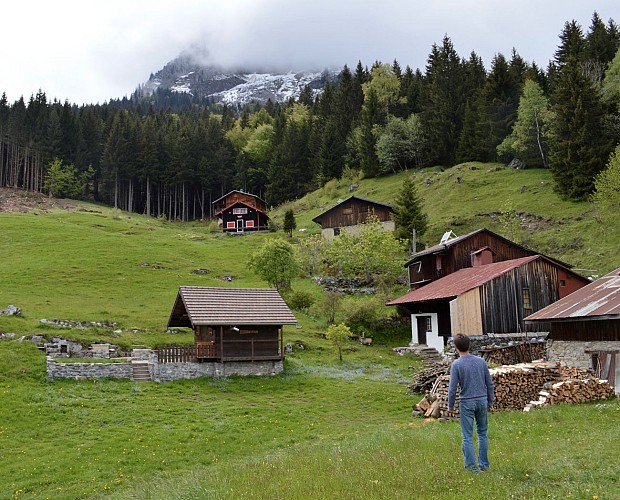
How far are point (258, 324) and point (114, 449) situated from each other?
14644 mm

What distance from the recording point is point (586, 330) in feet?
75.7

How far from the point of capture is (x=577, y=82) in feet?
219

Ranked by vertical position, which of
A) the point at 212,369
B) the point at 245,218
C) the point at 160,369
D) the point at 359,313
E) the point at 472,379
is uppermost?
the point at 245,218

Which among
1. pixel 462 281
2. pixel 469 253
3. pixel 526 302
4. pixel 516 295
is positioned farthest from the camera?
pixel 469 253

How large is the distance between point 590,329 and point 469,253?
81.4ft

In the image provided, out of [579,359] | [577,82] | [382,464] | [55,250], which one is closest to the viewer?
[382,464]

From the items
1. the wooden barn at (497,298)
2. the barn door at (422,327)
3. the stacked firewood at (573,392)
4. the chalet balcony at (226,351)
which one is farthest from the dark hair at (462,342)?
the barn door at (422,327)

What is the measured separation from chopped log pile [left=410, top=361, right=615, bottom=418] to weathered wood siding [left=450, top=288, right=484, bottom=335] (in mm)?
14072

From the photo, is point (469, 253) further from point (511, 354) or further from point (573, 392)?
point (573, 392)

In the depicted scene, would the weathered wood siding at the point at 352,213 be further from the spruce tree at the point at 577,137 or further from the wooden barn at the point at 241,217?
the spruce tree at the point at 577,137

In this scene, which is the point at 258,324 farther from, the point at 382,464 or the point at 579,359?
the point at 382,464

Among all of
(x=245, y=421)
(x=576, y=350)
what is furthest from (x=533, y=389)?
(x=245, y=421)

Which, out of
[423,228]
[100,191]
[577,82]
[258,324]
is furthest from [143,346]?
[100,191]

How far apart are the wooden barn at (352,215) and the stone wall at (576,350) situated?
47609mm
